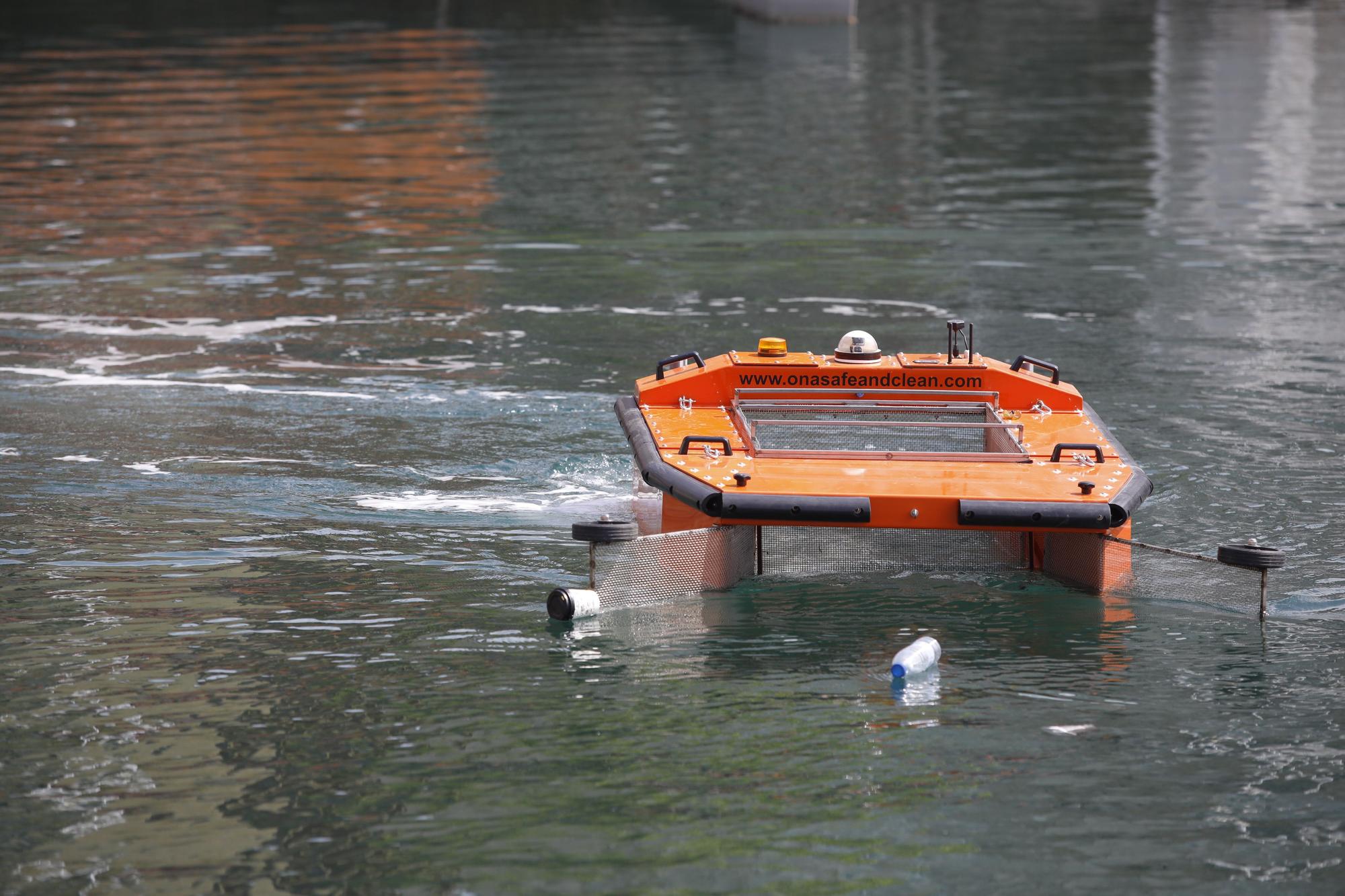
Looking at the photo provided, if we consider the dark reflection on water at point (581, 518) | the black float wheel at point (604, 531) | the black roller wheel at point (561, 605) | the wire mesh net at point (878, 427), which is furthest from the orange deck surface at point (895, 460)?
the black roller wheel at point (561, 605)

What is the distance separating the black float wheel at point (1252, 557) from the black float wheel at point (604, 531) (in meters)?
2.38

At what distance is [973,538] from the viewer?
812 centimetres

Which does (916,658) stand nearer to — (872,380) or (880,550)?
(880,550)

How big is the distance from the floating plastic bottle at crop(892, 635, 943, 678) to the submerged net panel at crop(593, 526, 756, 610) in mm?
1039

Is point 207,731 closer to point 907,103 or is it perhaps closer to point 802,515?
point 802,515

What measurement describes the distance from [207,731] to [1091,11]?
45.1 metres

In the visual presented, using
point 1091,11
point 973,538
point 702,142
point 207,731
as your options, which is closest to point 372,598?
point 207,731

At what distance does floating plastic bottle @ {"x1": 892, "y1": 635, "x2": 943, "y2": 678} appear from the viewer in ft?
22.9

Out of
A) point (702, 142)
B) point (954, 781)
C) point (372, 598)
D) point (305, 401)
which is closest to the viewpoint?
point (954, 781)

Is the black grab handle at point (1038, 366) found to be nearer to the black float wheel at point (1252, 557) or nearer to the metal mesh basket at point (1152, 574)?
the metal mesh basket at point (1152, 574)

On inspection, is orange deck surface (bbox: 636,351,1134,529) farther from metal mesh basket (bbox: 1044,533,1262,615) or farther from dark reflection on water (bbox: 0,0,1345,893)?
dark reflection on water (bbox: 0,0,1345,893)

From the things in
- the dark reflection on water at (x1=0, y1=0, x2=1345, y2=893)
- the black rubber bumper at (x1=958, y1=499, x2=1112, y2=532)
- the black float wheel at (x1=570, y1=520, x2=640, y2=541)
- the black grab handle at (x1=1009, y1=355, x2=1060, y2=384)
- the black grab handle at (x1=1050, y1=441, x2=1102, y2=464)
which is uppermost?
the black grab handle at (x1=1009, y1=355, x2=1060, y2=384)

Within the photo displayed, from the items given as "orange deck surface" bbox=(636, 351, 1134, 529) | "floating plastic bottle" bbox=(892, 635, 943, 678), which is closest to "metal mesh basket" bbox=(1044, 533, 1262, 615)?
"orange deck surface" bbox=(636, 351, 1134, 529)

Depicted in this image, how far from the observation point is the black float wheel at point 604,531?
7.45 meters
